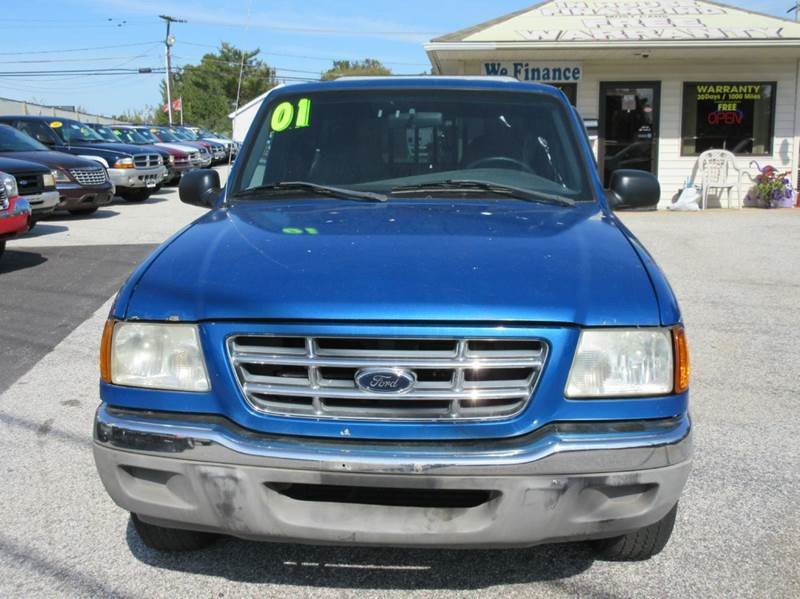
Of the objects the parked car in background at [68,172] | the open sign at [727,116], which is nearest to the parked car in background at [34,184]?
the parked car in background at [68,172]

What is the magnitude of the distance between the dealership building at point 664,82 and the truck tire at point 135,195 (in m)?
6.99

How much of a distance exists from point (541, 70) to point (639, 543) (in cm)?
1399

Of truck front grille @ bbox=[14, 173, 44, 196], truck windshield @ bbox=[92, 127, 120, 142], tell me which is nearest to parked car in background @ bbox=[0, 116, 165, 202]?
truck windshield @ bbox=[92, 127, 120, 142]

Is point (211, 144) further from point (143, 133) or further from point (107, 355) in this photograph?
point (107, 355)

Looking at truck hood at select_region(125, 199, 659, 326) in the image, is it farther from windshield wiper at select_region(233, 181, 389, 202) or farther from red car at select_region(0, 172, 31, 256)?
red car at select_region(0, 172, 31, 256)

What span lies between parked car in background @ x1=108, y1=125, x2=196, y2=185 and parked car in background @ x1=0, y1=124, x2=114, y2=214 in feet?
23.9

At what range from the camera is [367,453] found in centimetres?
241

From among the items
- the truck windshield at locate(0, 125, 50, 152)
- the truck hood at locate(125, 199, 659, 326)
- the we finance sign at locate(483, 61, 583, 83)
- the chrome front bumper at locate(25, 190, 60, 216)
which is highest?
the we finance sign at locate(483, 61, 583, 83)

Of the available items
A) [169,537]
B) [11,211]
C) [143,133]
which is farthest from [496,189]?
[143,133]

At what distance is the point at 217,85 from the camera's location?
258 feet

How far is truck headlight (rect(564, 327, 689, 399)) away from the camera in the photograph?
249cm

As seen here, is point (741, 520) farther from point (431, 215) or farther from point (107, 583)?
point (107, 583)

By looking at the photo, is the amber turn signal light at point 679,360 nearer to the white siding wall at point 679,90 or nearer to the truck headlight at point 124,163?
the white siding wall at point 679,90

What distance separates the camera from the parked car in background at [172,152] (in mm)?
22562
